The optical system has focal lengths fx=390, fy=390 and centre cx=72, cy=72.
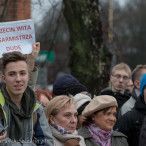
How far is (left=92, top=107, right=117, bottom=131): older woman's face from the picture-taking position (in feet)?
15.1

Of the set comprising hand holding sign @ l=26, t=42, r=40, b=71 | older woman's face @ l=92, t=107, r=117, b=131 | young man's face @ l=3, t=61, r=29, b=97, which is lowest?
older woman's face @ l=92, t=107, r=117, b=131

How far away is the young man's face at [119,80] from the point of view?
21.5ft

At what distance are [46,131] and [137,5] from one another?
54.0 meters

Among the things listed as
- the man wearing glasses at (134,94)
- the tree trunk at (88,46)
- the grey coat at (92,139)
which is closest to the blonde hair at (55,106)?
the grey coat at (92,139)

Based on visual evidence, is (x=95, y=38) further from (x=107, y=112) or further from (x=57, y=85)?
(x=107, y=112)

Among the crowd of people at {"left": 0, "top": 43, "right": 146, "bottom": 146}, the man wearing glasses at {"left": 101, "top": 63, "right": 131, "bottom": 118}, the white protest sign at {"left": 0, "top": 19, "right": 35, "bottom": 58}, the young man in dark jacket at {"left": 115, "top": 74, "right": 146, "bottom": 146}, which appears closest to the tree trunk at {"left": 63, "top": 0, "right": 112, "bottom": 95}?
the man wearing glasses at {"left": 101, "top": 63, "right": 131, "bottom": 118}

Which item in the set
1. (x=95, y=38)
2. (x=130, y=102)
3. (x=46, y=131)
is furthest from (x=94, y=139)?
(x=95, y=38)

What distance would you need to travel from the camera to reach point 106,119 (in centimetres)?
461

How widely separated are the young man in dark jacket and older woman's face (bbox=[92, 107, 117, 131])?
1.96 feet

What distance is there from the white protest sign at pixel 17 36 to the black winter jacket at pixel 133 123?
1637 mm

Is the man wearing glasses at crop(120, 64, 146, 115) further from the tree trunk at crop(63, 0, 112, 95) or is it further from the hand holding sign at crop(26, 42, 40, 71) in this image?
the tree trunk at crop(63, 0, 112, 95)

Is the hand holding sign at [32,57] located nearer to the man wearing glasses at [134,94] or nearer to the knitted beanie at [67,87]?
the knitted beanie at [67,87]

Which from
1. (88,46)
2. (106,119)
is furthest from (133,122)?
(88,46)

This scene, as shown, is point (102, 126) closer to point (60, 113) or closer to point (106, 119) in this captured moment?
point (106, 119)
